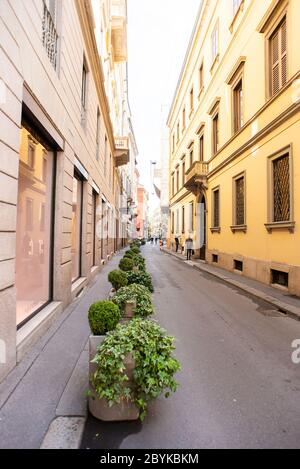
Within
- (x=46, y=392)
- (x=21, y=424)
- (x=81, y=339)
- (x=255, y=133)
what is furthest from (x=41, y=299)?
(x=255, y=133)

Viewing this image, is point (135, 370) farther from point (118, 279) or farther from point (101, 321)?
point (118, 279)

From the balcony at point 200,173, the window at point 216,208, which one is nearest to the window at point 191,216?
the balcony at point 200,173

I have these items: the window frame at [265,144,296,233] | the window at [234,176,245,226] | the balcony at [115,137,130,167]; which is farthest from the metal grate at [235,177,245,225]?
the balcony at [115,137,130,167]

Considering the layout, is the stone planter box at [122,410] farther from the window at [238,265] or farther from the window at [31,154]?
the window at [238,265]

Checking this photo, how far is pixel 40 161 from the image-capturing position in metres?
5.67

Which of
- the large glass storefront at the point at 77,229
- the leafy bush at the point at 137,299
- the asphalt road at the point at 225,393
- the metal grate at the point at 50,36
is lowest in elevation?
the asphalt road at the point at 225,393

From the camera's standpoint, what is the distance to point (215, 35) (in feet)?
53.6

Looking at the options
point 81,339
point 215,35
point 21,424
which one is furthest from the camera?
point 215,35

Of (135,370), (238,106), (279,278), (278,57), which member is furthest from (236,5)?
(135,370)

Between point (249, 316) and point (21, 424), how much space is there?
16.3 ft

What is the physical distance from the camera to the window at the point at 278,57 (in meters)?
9.40

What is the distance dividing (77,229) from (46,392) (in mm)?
6263

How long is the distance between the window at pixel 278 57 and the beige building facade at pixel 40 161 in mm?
5963
